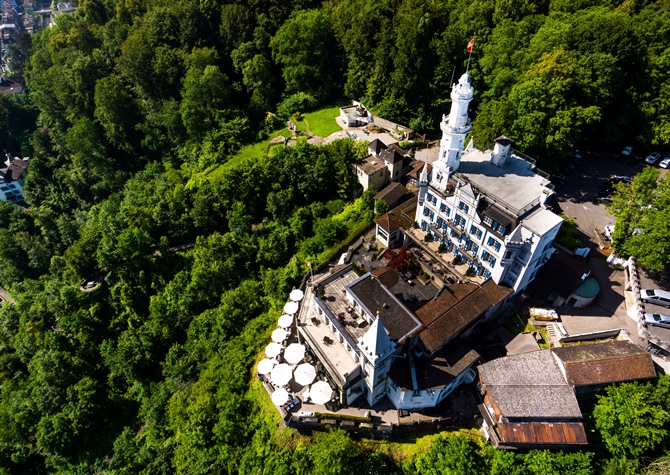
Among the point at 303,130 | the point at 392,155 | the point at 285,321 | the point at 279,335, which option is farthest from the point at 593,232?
the point at 303,130

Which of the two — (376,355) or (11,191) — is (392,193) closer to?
(376,355)

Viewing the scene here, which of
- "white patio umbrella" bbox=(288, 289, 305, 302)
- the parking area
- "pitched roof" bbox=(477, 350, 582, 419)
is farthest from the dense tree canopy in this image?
"white patio umbrella" bbox=(288, 289, 305, 302)

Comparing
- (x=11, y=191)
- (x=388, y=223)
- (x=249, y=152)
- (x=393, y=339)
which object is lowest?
(x=11, y=191)

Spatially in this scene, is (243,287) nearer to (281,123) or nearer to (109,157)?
(281,123)

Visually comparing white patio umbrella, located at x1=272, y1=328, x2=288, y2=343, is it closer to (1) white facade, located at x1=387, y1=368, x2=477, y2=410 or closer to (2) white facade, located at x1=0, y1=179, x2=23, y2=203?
(1) white facade, located at x1=387, y1=368, x2=477, y2=410

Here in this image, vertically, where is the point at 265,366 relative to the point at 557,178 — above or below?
below

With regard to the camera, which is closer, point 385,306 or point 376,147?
point 385,306

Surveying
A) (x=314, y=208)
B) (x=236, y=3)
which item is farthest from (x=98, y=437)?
(x=236, y=3)
